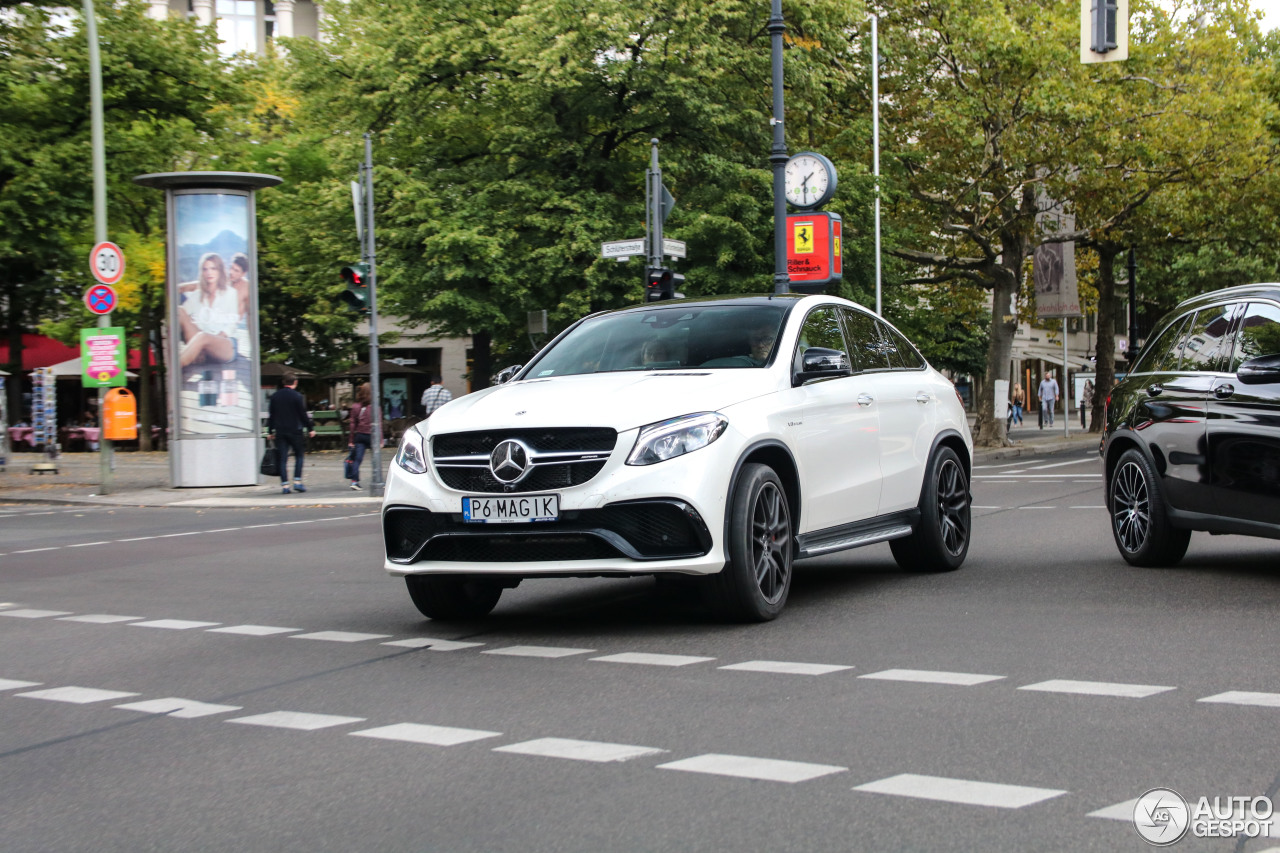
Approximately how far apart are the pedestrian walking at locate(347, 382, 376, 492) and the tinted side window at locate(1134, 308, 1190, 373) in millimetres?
15246

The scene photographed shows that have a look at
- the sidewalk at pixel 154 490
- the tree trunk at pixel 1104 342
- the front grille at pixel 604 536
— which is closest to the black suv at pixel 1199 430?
the front grille at pixel 604 536

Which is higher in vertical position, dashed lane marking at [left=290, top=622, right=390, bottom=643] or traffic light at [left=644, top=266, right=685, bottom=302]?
traffic light at [left=644, top=266, right=685, bottom=302]

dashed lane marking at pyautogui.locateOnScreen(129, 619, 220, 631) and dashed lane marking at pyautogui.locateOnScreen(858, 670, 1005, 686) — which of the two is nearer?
dashed lane marking at pyautogui.locateOnScreen(858, 670, 1005, 686)

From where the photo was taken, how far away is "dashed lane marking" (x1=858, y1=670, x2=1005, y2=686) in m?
6.12

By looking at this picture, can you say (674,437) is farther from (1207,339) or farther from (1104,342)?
(1104,342)

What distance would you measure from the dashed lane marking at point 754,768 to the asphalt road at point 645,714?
0.05 ft

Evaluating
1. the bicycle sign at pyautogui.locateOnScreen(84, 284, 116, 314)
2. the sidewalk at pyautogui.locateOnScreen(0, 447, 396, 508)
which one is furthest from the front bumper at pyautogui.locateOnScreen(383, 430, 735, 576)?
the bicycle sign at pyautogui.locateOnScreen(84, 284, 116, 314)

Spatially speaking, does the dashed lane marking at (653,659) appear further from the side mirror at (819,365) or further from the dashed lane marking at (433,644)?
the side mirror at (819,365)

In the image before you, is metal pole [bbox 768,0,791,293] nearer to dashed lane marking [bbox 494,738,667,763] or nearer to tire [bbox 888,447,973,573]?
tire [bbox 888,447,973,573]

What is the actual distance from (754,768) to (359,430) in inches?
792

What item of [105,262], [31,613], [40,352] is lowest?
[31,613]

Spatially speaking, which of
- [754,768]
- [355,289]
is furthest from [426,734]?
[355,289]

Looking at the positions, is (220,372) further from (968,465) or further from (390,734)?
(390,734)

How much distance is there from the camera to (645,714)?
18.6 feet
